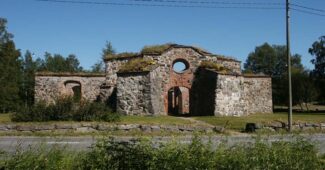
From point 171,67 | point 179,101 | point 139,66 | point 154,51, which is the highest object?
point 154,51

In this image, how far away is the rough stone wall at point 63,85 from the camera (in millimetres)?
34406

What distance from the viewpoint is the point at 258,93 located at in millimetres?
37625

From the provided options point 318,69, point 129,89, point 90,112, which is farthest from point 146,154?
point 318,69

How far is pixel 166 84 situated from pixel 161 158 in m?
22.6

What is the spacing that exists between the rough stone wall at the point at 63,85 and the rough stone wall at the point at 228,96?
11.4 meters

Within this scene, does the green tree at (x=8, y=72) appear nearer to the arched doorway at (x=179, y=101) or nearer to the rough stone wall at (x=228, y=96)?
the arched doorway at (x=179, y=101)

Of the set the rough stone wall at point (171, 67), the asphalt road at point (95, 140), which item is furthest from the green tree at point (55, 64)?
the asphalt road at point (95, 140)

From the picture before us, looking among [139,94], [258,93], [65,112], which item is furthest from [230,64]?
[65,112]

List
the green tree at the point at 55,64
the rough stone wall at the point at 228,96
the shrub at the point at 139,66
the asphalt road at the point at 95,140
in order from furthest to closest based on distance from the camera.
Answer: the green tree at the point at 55,64 < the rough stone wall at the point at 228,96 < the shrub at the point at 139,66 < the asphalt road at the point at 95,140

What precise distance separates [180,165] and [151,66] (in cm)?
2117

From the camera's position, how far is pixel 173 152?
725 cm

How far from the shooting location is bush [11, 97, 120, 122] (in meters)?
20.2

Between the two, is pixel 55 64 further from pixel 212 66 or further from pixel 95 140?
pixel 95 140

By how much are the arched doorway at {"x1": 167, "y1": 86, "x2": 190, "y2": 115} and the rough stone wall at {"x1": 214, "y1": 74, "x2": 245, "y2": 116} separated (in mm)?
5419
